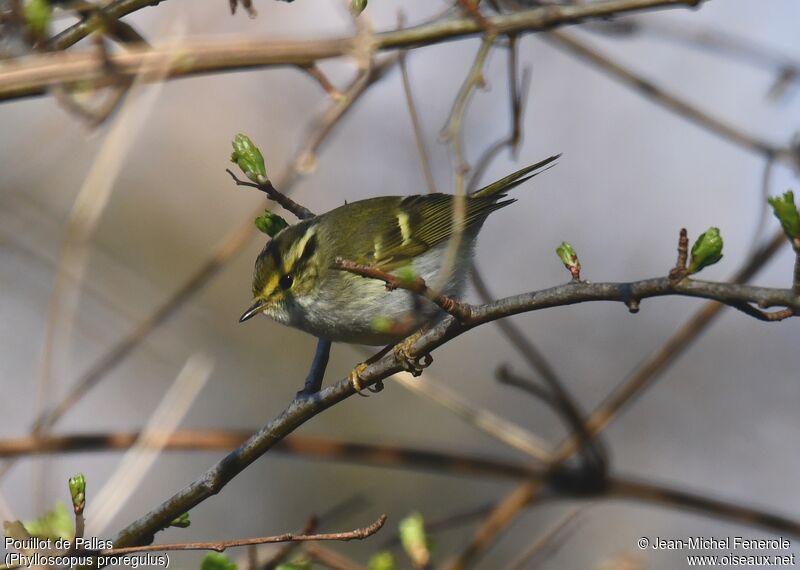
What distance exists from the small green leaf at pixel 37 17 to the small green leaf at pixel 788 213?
142cm

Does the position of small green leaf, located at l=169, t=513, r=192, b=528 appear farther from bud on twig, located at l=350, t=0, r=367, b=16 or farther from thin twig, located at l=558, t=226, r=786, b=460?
thin twig, located at l=558, t=226, r=786, b=460

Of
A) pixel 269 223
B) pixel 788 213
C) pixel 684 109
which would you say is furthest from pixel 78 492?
pixel 684 109

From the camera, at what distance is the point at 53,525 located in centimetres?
202

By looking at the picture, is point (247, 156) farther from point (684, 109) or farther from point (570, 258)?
point (684, 109)

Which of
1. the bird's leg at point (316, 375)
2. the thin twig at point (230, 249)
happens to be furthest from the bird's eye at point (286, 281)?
the bird's leg at point (316, 375)

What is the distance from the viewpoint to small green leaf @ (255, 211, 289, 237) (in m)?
2.34

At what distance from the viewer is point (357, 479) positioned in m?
5.59

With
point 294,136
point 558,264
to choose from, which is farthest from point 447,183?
point 294,136

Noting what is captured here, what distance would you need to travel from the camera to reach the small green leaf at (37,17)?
177cm

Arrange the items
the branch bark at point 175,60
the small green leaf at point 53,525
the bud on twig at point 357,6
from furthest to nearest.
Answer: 1. the small green leaf at point 53,525
2. the bud on twig at point 357,6
3. the branch bark at point 175,60

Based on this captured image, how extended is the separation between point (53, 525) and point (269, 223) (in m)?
0.90

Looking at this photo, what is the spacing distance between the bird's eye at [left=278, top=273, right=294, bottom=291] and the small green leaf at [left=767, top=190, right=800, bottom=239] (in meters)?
1.71

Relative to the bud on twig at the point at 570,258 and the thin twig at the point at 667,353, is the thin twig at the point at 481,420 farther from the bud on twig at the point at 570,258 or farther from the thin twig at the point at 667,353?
the bud on twig at the point at 570,258

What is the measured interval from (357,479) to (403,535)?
11.6 feet
